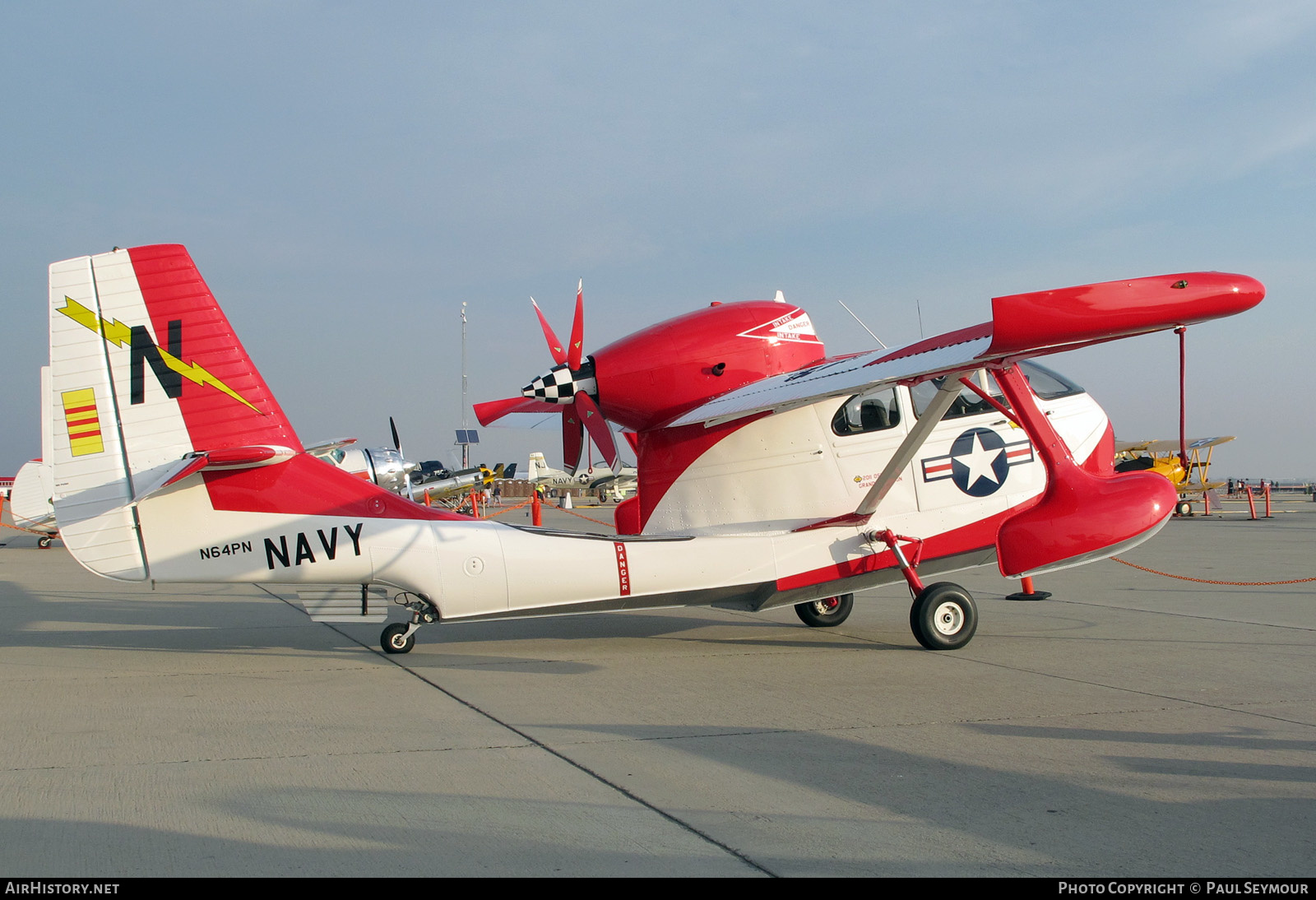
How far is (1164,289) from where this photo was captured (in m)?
6.41

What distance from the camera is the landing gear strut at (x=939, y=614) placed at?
8812 millimetres

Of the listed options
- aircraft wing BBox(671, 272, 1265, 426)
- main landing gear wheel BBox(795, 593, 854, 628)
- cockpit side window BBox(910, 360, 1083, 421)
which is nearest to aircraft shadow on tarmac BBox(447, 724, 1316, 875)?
aircraft wing BBox(671, 272, 1265, 426)

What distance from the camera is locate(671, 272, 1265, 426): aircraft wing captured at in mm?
6375

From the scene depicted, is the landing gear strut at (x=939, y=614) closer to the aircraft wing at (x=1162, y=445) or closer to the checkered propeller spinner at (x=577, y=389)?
the checkered propeller spinner at (x=577, y=389)

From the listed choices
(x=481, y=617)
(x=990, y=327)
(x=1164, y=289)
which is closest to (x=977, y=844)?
(x=1164, y=289)

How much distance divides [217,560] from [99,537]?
0.97 m

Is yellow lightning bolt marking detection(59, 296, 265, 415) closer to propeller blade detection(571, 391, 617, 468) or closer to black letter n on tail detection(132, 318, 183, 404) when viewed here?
black letter n on tail detection(132, 318, 183, 404)

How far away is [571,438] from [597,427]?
118 centimetres

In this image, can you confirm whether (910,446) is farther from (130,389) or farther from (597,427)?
(130,389)

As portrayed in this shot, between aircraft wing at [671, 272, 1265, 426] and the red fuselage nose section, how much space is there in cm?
174

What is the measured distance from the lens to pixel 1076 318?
21.6 ft

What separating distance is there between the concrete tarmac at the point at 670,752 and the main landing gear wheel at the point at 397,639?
0.55ft

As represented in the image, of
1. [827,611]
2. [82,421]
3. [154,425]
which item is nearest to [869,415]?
[827,611]

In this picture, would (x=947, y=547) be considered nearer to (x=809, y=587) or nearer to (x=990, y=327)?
(x=809, y=587)
